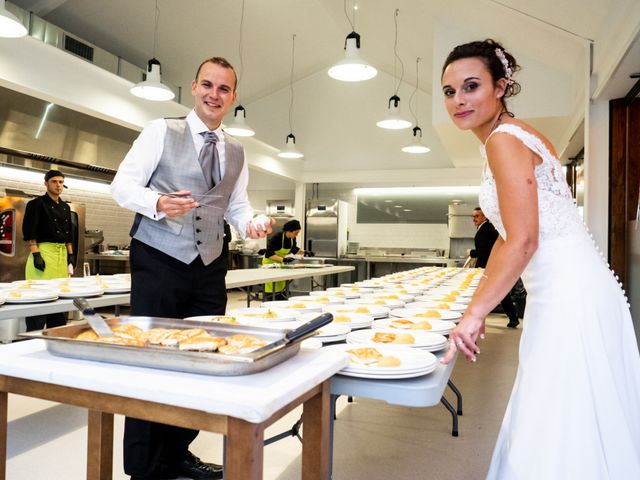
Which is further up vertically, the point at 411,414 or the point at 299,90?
the point at 299,90

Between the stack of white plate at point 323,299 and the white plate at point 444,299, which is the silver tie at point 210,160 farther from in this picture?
the white plate at point 444,299

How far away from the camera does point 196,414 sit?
2.73ft

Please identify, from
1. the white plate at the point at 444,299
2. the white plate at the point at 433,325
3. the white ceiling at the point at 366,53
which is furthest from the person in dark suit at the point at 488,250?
the white plate at the point at 433,325

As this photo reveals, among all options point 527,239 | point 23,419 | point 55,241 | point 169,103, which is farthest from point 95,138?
point 527,239

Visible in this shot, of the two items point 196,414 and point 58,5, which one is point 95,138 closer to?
point 58,5

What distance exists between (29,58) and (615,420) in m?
5.75

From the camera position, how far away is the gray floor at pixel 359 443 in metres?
2.29

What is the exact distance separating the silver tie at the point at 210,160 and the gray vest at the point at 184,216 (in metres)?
0.02

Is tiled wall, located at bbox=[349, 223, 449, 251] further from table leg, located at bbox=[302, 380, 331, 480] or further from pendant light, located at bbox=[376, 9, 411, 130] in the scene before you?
table leg, located at bbox=[302, 380, 331, 480]

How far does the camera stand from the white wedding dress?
126 centimetres

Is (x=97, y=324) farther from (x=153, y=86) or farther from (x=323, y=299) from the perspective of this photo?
(x=153, y=86)

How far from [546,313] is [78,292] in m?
2.47

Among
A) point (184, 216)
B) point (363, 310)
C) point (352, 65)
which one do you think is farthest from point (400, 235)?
point (184, 216)

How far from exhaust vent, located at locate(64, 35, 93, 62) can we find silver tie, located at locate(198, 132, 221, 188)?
15.7 ft
